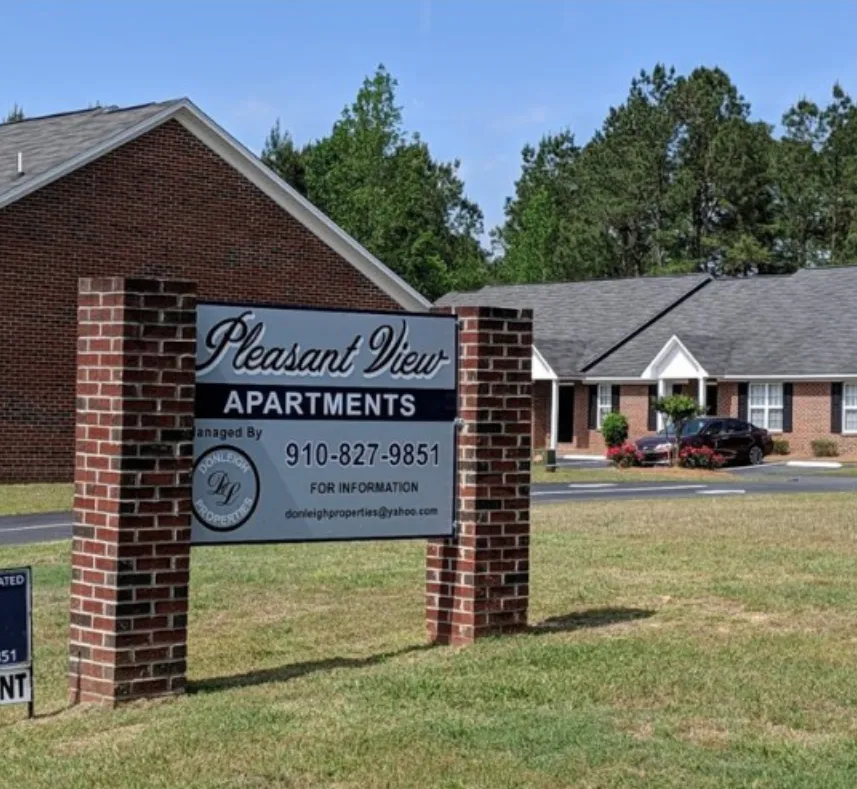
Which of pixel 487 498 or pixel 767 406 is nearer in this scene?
pixel 487 498

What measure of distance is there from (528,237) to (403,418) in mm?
66739

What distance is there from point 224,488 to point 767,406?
38.6 meters

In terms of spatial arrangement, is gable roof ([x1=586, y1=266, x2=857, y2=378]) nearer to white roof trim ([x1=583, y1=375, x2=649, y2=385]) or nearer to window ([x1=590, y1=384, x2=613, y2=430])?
white roof trim ([x1=583, y1=375, x2=649, y2=385])

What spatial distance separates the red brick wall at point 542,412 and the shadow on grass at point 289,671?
1622 inches

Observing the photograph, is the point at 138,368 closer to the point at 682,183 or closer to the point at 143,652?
the point at 143,652

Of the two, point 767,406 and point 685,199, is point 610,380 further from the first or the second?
point 685,199

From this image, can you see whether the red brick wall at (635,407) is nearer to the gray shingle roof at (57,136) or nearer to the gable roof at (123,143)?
the gable roof at (123,143)

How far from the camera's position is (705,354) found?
154ft

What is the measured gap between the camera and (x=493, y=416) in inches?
396

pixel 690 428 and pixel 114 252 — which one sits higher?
pixel 114 252

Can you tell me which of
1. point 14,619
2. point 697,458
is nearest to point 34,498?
point 14,619

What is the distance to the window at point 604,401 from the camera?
49500 mm

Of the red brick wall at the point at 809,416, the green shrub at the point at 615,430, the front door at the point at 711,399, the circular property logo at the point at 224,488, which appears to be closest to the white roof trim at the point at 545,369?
the front door at the point at 711,399

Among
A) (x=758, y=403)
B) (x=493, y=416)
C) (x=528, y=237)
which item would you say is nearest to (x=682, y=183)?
(x=528, y=237)
